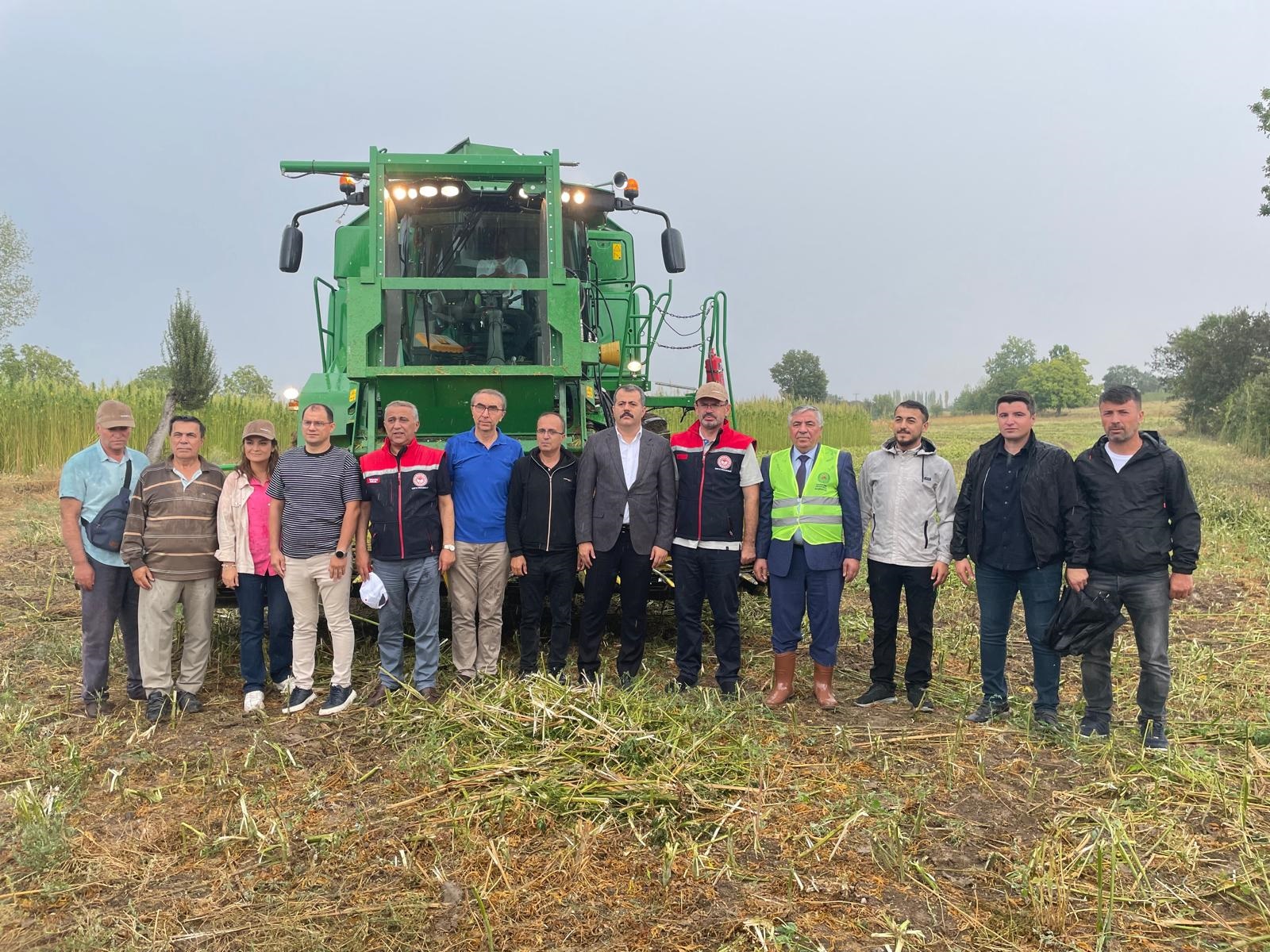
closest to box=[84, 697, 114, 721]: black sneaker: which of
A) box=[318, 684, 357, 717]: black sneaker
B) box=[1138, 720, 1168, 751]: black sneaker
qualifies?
box=[318, 684, 357, 717]: black sneaker

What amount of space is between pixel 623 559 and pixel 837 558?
130 cm

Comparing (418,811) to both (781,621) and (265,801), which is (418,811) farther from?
(781,621)

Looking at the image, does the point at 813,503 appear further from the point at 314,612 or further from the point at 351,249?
the point at 351,249

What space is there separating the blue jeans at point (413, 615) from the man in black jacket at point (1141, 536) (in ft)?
12.1

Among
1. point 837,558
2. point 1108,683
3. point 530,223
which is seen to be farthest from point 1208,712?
point 530,223

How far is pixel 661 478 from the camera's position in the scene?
548 centimetres

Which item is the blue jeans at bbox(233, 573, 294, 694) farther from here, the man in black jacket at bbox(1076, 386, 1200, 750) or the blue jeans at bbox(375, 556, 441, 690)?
the man in black jacket at bbox(1076, 386, 1200, 750)

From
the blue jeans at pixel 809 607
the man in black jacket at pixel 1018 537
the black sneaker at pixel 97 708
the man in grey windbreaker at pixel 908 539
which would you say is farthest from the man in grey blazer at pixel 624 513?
the black sneaker at pixel 97 708

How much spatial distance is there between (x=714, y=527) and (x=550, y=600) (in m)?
1.13

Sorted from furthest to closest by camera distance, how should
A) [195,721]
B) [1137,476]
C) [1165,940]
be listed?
1. [195,721]
2. [1137,476]
3. [1165,940]

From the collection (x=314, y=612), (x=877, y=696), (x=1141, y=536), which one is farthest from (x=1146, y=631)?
(x=314, y=612)

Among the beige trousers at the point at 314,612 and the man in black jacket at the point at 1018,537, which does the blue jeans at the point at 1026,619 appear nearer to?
the man in black jacket at the point at 1018,537

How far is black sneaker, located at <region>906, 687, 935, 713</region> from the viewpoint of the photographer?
5.28m

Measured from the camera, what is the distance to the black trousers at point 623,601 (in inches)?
217
